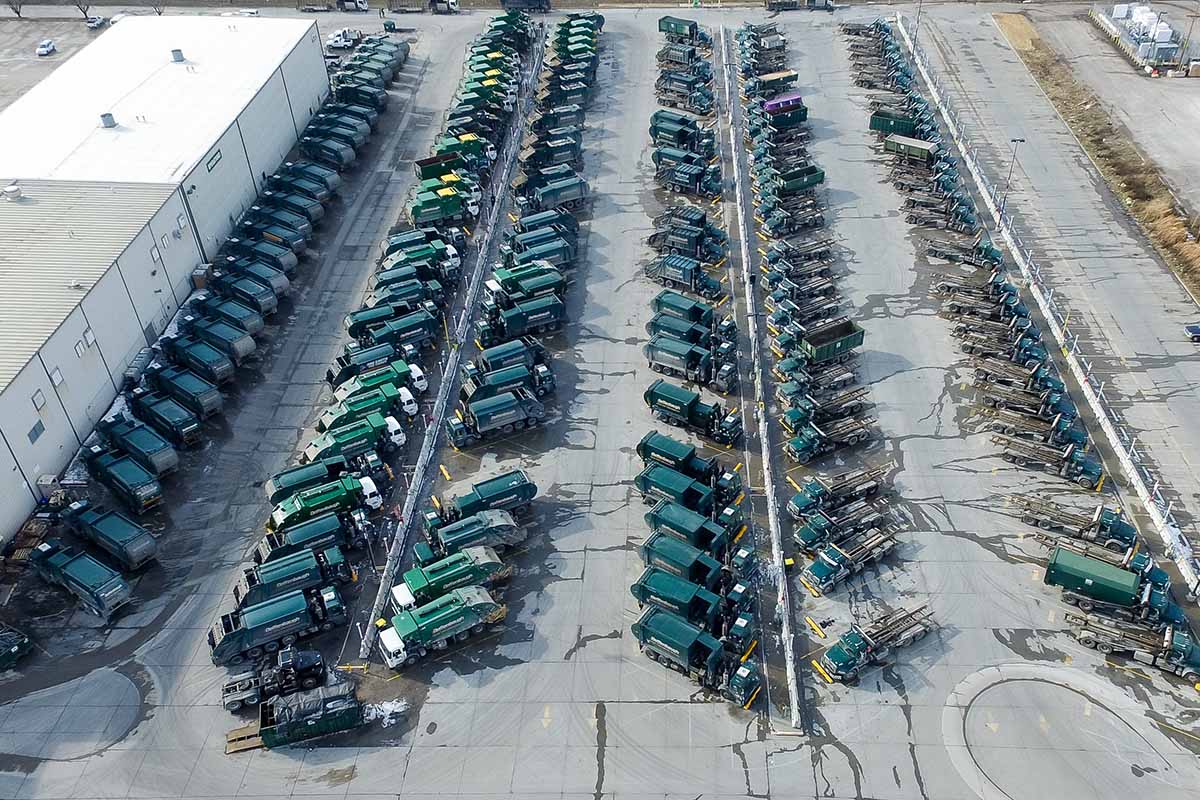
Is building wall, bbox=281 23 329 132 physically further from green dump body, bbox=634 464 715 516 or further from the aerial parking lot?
green dump body, bbox=634 464 715 516

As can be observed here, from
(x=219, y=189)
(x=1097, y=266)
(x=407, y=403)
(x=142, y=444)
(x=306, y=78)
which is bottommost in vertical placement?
(x=1097, y=266)

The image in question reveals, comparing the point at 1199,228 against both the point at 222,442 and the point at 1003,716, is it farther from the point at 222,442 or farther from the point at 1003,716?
the point at 222,442

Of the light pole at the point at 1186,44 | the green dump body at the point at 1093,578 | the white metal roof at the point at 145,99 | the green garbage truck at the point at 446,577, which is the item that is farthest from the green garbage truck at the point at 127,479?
the light pole at the point at 1186,44

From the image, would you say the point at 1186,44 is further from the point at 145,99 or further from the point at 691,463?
the point at 145,99

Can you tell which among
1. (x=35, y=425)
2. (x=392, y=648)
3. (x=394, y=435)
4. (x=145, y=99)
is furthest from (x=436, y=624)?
(x=145, y=99)

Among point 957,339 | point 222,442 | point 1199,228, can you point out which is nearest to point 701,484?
point 957,339
